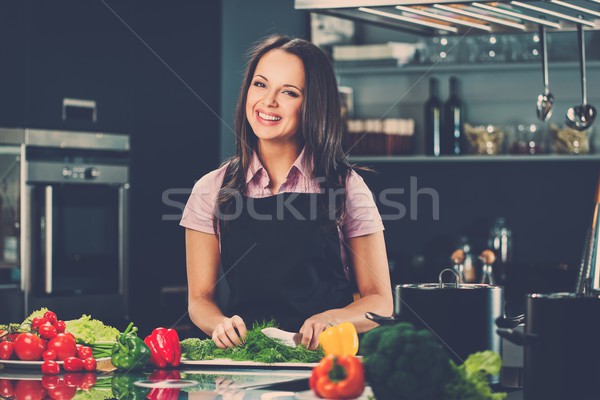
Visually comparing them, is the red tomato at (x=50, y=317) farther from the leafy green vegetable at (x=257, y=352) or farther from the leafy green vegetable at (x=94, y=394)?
the leafy green vegetable at (x=94, y=394)

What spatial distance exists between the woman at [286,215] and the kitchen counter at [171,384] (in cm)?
56

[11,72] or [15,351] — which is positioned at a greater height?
[11,72]

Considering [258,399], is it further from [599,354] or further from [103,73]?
[103,73]

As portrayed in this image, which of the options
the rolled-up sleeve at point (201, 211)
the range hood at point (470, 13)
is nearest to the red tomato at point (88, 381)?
the rolled-up sleeve at point (201, 211)

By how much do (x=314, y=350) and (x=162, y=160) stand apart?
262 cm

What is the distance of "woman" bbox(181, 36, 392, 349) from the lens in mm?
2553

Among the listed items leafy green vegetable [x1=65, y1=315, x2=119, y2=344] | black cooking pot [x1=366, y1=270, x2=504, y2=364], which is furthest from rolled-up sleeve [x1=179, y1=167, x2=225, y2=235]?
black cooking pot [x1=366, y1=270, x2=504, y2=364]

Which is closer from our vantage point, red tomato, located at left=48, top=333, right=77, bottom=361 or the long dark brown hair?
red tomato, located at left=48, top=333, right=77, bottom=361

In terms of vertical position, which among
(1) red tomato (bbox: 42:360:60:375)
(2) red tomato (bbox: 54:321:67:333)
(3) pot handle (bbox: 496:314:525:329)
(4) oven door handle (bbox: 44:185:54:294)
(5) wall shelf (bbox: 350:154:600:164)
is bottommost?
(1) red tomato (bbox: 42:360:60:375)

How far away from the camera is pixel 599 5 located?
2166 mm

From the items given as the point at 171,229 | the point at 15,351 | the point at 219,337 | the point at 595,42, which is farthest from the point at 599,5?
the point at 171,229

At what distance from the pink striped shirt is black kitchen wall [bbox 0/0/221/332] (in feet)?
5.52

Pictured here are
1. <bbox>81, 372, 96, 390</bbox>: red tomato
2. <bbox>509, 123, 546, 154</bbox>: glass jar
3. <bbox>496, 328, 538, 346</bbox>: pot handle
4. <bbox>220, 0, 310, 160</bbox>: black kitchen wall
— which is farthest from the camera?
<bbox>220, 0, 310, 160</bbox>: black kitchen wall

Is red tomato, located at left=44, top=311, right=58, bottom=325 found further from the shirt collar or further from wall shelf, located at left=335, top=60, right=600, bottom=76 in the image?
wall shelf, located at left=335, top=60, right=600, bottom=76
